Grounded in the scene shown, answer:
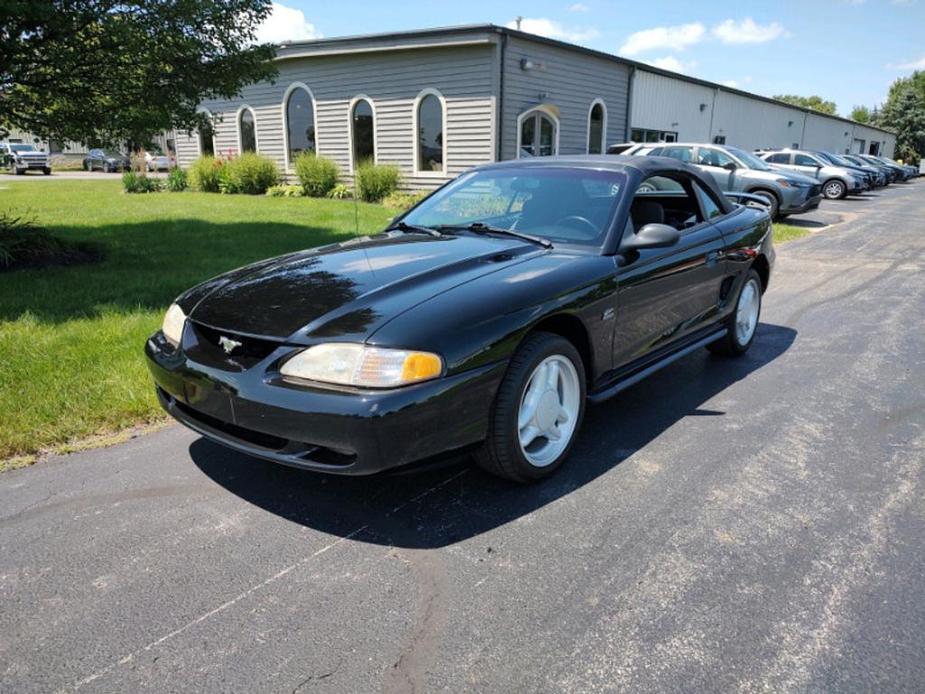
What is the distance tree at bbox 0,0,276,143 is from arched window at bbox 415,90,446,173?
338 inches

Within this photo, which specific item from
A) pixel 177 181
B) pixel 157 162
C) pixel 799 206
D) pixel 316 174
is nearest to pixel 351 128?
pixel 316 174

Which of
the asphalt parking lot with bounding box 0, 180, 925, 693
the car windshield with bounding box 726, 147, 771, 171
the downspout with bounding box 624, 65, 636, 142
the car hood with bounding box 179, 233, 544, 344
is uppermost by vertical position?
the downspout with bounding box 624, 65, 636, 142

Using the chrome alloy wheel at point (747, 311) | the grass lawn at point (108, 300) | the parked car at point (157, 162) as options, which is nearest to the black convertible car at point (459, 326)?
the chrome alloy wheel at point (747, 311)

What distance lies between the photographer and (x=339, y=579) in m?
2.51

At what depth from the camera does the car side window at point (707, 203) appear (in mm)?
4826

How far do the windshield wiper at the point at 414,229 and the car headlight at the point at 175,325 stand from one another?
4.84 feet

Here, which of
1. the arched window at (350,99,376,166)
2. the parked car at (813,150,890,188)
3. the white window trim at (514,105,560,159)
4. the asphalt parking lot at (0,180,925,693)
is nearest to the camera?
the asphalt parking lot at (0,180,925,693)

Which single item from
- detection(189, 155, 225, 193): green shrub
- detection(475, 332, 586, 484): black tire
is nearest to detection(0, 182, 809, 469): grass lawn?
detection(475, 332, 586, 484): black tire

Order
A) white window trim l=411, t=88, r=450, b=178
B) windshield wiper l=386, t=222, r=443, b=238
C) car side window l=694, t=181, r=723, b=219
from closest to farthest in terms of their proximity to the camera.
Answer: windshield wiper l=386, t=222, r=443, b=238, car side window l=694, t=181, r=723, b=219, white window trim l=411, t=88, r=450, b=178

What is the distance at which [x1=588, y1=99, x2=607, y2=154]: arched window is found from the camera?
20.1 metres

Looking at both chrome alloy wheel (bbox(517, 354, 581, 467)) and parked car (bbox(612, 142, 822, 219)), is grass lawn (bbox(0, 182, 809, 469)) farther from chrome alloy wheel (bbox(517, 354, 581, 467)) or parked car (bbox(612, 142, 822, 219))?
chrome alloy wheel (bbox(517, 354, 581, 467))

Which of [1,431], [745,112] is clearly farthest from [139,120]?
[745,112]

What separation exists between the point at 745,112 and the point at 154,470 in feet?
113

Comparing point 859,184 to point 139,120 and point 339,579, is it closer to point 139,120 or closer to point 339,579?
point 139,120
